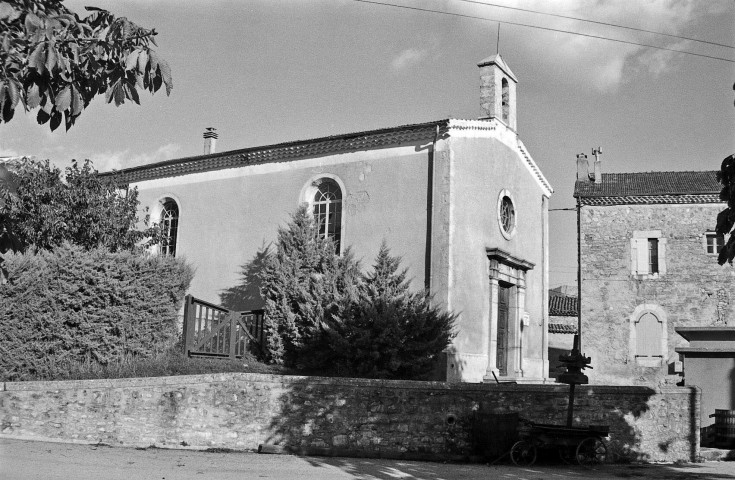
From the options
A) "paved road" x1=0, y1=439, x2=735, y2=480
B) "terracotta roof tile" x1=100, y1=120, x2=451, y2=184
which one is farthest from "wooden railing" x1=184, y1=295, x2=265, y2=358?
"terracotta roof tile" x1=100, y1=120, x2=451, y2=184

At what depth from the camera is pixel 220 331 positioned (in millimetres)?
16359

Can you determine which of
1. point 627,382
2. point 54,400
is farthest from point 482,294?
point 627,382

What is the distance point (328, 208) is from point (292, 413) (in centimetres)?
809

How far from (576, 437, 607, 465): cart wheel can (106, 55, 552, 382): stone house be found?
4.45 meters

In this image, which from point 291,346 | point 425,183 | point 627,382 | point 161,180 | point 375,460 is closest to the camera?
point 375,460

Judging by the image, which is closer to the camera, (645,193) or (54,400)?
(54,400)

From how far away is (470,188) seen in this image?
704 inches

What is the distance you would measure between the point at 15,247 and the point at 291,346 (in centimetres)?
1267

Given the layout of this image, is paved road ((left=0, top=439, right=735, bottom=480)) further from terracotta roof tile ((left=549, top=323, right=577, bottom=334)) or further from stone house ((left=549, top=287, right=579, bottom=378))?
terracotta roof tile ((left=549, top=323, right=577, bottom=334))

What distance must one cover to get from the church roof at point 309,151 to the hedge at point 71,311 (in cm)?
576

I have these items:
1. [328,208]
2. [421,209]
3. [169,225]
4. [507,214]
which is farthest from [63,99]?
[169,225]

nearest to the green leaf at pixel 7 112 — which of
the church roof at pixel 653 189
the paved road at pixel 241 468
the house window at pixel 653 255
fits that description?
the paved road at pixel 241 468

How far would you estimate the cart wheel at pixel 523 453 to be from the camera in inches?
457

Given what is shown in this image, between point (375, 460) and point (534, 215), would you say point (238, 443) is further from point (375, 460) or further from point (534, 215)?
point (534, 215)
